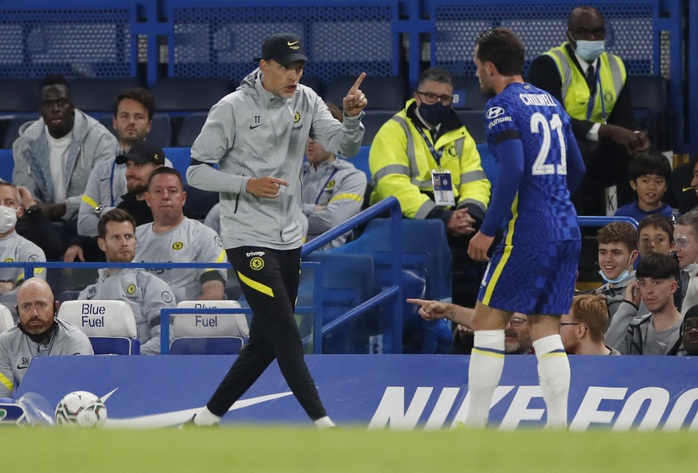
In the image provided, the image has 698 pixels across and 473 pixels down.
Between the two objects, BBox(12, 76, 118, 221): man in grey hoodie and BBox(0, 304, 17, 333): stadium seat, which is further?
BBox(12, 76, 118, 221): man in grey hoodie

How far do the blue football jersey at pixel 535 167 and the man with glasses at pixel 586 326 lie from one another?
1205 millimetres

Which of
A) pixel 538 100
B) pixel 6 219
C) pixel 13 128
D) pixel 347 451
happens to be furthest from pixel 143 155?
pixel 347 451

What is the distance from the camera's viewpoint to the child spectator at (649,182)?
948cm

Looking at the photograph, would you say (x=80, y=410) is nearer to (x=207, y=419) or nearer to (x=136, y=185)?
(x=207, y=419)

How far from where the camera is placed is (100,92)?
1255 centimetres

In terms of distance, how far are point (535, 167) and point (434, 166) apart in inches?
116

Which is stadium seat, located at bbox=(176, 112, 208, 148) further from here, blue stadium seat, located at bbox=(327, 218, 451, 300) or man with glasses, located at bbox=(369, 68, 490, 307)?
blue stadium seat, located at bbox=(327, 218, 451, 300)

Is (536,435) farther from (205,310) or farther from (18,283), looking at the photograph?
(18,283)

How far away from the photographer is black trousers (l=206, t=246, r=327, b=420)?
6.77m

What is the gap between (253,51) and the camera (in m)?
12.9

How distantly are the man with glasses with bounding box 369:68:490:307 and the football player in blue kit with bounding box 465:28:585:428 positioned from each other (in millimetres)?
2543

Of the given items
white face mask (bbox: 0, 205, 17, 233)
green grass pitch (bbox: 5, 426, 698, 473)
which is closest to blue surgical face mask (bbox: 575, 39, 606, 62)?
white face mask (bbox: 0, 205, 17, 233)

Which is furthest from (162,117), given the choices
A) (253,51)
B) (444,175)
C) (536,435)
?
(536,435)

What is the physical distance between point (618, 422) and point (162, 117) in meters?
5.70
